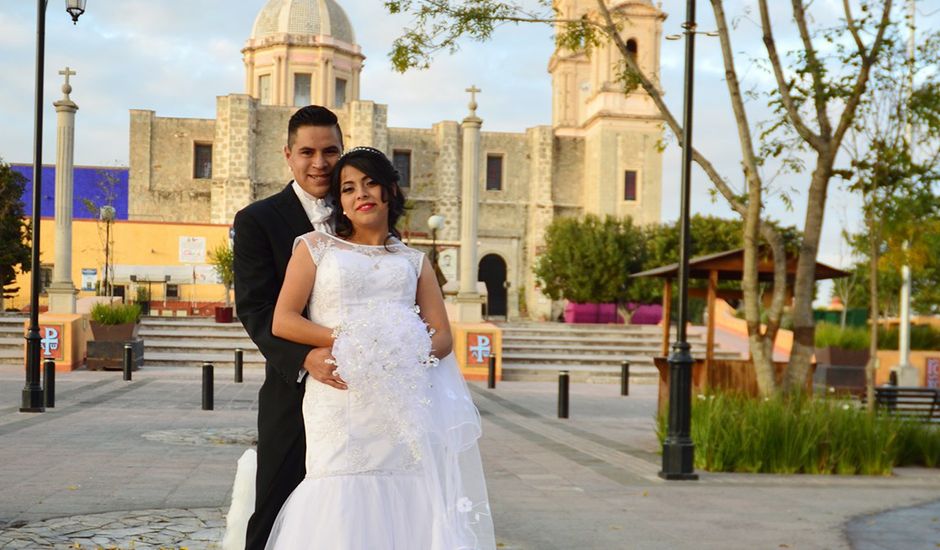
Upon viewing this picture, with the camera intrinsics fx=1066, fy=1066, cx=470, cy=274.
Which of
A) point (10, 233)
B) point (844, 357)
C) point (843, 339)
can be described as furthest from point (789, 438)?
point (10, 233)

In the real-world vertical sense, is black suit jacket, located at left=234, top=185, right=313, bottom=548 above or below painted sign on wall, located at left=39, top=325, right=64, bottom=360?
above

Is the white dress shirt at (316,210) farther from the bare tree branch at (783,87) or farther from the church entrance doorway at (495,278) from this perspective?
the church entrance doorway at (495,278)

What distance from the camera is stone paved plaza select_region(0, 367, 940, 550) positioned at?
6.23 m

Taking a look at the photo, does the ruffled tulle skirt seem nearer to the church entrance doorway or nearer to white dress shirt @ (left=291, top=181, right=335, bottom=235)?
white dress shirt @ (left=291, top=181, right=335, bottom=235)

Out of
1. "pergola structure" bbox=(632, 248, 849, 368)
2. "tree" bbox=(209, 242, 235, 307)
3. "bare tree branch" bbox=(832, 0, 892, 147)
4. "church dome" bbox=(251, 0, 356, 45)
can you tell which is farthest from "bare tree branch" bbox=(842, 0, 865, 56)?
"church dome" bbox=(251, 0, 356, 45)

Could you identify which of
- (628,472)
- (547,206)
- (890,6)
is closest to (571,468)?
(628,472)

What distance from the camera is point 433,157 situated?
48656mm

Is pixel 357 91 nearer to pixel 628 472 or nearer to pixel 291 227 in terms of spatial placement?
pixel 628 472

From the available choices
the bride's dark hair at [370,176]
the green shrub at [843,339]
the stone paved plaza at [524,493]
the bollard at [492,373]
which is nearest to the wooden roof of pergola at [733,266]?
the stone paved plaza at [524,493]

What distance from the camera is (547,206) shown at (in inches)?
1919

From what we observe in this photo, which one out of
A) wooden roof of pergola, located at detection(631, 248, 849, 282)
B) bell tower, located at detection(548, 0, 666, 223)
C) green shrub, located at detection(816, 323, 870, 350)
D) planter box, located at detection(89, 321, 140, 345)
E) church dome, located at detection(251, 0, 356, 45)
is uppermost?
church dome, located at detection(251, 0, 356, 45)

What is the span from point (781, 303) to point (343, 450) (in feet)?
28.2

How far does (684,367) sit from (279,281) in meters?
6.21

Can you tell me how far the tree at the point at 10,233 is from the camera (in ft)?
104
